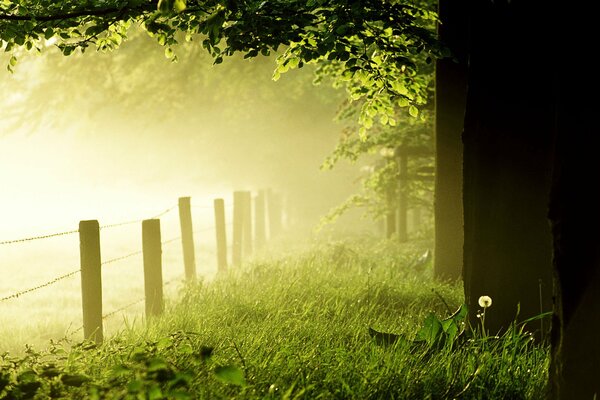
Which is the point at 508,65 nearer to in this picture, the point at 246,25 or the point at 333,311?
the point at 246,25

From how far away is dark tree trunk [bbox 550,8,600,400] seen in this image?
2.92m

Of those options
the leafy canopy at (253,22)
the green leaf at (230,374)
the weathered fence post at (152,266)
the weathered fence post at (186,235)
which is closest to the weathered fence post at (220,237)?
the weathered fence post at (186,235)

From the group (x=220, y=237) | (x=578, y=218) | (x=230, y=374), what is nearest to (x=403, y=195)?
(x=220, y=237)

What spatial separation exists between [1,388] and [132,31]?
1348 centimetres

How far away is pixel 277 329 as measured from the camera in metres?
4.53

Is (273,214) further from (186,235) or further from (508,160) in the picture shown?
(508,160)

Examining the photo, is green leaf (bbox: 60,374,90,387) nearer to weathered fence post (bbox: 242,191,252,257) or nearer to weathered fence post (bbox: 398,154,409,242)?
weathered fence post (bbox: 398,154,409,242)

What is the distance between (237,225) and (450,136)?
8200 millimetres

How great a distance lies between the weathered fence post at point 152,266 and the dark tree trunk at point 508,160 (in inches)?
166

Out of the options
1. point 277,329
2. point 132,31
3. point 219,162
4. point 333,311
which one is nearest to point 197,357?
point 277,329

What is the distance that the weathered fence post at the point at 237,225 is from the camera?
1409 cm

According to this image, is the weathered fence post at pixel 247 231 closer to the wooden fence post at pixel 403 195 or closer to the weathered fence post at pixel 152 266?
the wooden fence post at pixel 403 195

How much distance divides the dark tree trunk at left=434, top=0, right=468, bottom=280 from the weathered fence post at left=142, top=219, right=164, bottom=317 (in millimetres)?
3234

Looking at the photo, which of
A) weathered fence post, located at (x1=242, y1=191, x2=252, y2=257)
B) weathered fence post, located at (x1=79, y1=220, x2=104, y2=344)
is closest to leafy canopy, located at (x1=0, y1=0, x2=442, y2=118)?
Answer: weathered fence post, located at (x1=79, y1=220, x2=104, y2=344)
